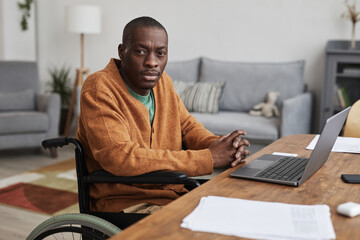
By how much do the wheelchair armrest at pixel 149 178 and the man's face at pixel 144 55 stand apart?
0.32 metres

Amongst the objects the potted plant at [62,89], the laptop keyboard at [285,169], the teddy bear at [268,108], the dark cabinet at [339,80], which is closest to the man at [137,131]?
the laptop keyboard at [285,169]

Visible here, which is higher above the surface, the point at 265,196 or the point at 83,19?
the point at 83,19

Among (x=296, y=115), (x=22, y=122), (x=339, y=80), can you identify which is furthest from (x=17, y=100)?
(x=339, y=80)

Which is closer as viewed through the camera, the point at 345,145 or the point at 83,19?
the point at 345,145

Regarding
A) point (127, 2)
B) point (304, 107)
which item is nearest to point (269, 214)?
point (304, 107)

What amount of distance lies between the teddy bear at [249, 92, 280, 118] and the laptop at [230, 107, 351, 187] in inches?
90.7

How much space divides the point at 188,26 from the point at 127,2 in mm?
811

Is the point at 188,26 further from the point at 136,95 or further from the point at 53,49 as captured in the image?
the point at 136,95

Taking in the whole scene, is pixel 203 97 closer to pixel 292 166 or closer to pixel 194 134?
pixel 194 134

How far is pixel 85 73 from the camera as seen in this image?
16.2 feet

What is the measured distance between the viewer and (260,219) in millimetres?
837

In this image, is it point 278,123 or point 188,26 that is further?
point 188,26

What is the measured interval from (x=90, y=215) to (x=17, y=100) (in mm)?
3444

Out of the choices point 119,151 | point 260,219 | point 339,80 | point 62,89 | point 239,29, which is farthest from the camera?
point 62,89
